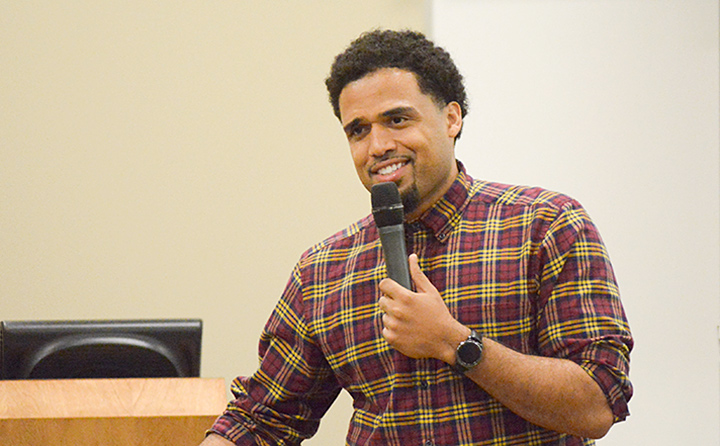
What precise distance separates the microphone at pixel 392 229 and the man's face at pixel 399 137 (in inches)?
5.1

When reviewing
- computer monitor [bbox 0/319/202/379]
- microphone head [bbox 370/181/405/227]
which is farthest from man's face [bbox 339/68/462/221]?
computer monitor [bbox 0/319/202/379]

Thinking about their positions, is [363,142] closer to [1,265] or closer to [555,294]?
[555,294]

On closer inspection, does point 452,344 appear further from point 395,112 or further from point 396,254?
point 395,112

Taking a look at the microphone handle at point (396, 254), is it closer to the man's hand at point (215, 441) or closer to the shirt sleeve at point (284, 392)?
the shirt sleeve at point (284, 392)

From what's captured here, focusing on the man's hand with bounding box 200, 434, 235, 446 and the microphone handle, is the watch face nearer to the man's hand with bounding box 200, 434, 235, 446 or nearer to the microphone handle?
the microphone handle

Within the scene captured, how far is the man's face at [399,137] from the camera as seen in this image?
129 centimetres

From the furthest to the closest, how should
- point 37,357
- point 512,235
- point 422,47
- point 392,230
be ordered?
point 37,357 < point 422,47 < point 512,235 < point 392,230

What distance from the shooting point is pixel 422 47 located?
1.42 metres

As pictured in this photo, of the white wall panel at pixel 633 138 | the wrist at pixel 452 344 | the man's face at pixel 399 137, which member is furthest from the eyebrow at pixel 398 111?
the white wall panel at pixel 633 138

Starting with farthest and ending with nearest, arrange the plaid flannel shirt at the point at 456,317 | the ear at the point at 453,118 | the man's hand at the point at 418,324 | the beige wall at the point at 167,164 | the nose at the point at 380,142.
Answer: the beige wall at the point at 167,164
the ear at the point at 453,118
the nose at the point at 380,142
the plaid flannel shirt at the point at 456,317
the man's hand at the point at 418,324

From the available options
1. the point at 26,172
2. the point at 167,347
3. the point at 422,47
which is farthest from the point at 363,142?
the point at 26,172

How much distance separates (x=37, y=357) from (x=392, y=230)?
38.8 inches

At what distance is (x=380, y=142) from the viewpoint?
128 cm

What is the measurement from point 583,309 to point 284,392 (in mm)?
535
